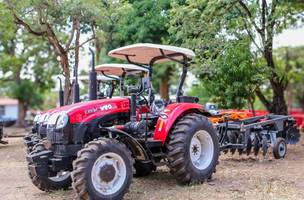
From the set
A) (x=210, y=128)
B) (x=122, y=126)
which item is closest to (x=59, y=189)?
(x=122, y=126)

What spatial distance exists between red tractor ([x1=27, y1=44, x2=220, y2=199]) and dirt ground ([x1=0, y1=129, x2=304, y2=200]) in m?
0.33

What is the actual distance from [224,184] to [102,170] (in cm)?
258

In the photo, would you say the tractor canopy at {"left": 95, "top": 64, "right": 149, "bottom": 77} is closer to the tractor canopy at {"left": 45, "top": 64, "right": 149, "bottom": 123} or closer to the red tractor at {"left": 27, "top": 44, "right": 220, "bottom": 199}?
the red tractor at {"left": 27, "top": 44, "right": 220, "bottom": 199}

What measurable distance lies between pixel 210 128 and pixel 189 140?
2.47 ft

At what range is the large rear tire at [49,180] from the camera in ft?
24.8

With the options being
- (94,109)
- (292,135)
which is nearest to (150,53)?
(94,109)

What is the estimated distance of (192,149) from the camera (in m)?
8.08

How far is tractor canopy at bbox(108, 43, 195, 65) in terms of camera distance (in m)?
7.94

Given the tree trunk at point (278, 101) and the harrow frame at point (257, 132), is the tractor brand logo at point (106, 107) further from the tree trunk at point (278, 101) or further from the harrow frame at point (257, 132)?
the tree trunk at point (278, 101)

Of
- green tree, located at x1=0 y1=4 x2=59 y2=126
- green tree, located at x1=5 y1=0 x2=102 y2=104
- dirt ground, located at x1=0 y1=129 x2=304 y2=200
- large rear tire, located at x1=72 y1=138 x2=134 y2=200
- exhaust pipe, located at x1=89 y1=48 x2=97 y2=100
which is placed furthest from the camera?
green tree, located at x1=0 y1=4 x2=59 y2=126

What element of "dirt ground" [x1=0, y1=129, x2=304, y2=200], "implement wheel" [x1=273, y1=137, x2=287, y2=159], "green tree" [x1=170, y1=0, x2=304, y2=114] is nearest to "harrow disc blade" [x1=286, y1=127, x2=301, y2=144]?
"implement wheel" [x1=273, y1=137, x2=287, y2=159]

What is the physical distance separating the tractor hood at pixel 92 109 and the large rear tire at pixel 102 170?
586mm

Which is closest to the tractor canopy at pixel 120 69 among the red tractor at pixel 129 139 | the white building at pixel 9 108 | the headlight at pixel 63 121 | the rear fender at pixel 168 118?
the red tractor at pixel 129 139

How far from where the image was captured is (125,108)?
7.72m
